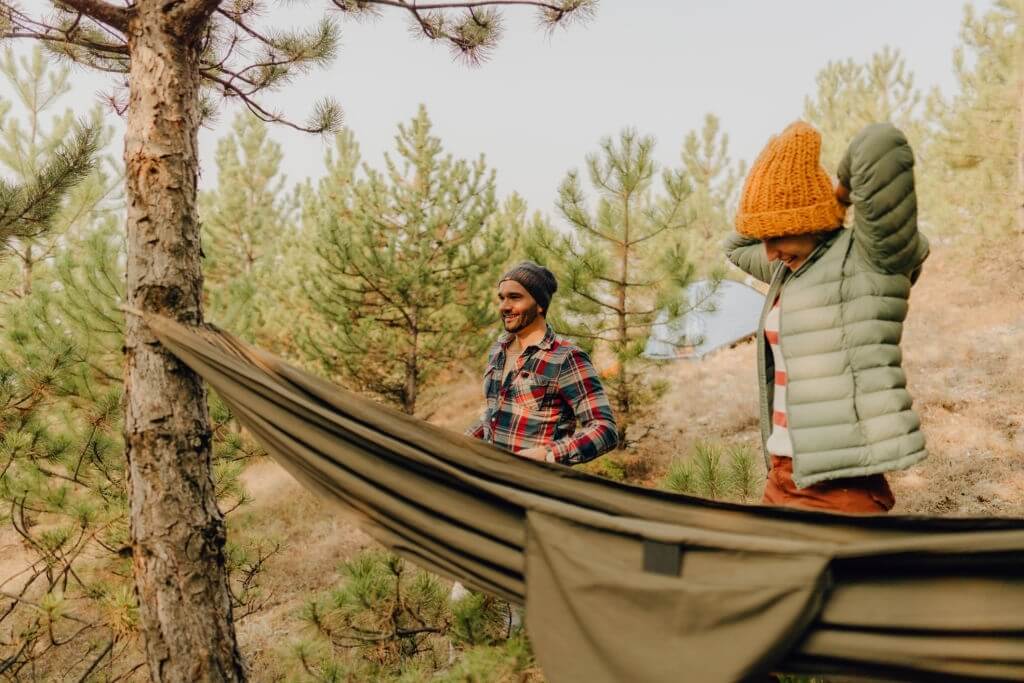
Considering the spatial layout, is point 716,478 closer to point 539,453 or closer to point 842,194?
point 539,453

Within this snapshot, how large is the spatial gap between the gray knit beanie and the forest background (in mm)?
917

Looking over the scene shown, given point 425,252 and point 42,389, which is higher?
point 425,252

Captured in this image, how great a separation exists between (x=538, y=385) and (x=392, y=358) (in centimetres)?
364

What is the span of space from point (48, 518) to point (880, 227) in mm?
3881

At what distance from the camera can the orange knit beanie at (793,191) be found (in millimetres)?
1062

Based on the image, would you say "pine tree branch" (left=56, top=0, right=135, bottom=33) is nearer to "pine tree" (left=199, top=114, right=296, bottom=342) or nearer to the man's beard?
the man's beard

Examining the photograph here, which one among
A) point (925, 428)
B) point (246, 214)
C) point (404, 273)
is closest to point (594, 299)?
point (404, 273)

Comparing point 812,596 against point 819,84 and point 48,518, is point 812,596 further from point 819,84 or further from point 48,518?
point 819,84

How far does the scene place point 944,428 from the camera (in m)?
4.05

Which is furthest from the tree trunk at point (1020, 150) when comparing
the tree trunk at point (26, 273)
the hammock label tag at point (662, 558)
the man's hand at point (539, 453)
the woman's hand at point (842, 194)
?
the tree trunk at point (26, 273)

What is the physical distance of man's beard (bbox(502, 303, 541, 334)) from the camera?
5.21 ft

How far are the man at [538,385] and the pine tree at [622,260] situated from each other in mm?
2355

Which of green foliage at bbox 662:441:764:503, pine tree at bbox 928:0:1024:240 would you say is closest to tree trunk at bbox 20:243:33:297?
green foliage at bbox 662:441:764:503

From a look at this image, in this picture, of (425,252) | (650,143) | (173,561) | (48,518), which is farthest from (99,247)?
(650,143)
